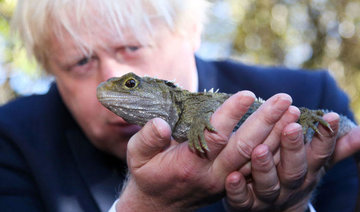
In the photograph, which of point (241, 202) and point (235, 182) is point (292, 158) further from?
point (241, 202)

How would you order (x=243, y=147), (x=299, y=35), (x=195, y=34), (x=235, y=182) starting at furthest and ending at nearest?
(x=299, y=35) < (x=195, y=34) < (x=235, y=182) < (x=243, y=147)

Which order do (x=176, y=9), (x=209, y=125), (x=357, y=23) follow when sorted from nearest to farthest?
(x=209, y=125) → (x=176, y=9) → (x=357, y=23)

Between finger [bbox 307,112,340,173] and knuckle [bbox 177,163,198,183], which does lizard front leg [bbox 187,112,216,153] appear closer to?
knuckle [bbox 177,163,198,183]

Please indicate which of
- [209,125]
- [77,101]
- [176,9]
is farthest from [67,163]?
[209,125]

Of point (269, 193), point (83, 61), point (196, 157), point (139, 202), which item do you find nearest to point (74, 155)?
point (83, 61)

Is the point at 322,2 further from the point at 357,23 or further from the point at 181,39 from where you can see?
the point at 181,39

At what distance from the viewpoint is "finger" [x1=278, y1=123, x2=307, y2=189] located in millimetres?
2070

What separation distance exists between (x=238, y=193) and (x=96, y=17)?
5.56ft

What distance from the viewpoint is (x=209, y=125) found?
2.06 m

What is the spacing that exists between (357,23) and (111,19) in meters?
9.26

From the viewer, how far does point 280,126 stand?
2111 millimetres

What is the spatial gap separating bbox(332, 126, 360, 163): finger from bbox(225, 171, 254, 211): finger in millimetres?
737

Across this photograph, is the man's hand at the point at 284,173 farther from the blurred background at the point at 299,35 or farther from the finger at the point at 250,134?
the blurred background at the point at 299,35

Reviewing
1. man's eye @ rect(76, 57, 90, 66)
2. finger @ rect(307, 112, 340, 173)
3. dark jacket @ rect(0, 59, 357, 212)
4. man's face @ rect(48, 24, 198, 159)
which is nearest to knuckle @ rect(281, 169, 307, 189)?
finger @ rect(307, 112, 340, 173)
